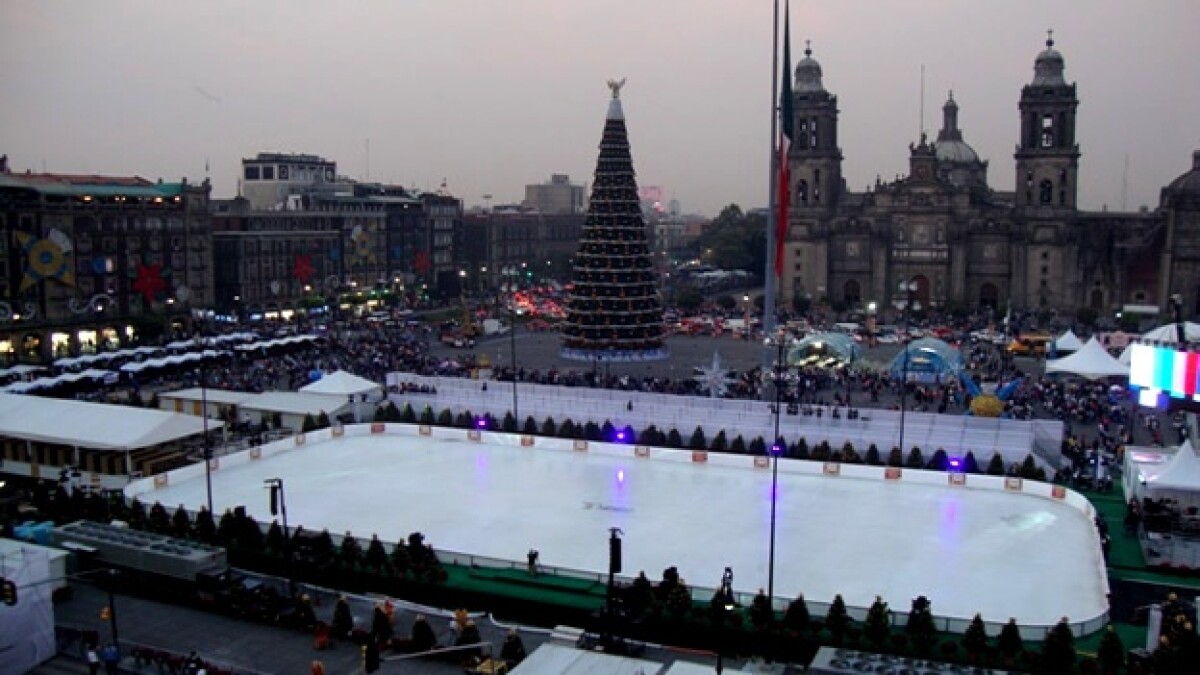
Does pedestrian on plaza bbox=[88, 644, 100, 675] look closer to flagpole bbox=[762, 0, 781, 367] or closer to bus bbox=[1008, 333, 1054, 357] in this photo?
→ flagpole bbox=[762, 0, 781, 367]

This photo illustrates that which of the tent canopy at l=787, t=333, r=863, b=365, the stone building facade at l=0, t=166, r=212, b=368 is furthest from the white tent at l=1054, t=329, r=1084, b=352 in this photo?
the stone building facade at l=0, t=166, r=212, b=368

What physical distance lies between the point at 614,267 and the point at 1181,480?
113 feet

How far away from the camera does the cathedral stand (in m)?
77.2

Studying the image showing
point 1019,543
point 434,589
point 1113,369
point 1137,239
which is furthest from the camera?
point 1137,239

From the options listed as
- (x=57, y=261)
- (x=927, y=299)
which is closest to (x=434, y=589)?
(x=57, y=261)

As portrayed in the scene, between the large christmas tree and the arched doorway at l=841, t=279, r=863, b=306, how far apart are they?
30000mm

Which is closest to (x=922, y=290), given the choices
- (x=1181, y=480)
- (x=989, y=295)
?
(x=989, y=295)

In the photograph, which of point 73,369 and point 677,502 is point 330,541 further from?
point 73,369

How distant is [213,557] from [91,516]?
23.0 feet

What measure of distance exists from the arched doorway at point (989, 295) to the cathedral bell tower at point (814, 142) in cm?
1346

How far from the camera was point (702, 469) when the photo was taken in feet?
109

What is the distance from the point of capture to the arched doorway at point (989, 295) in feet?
262

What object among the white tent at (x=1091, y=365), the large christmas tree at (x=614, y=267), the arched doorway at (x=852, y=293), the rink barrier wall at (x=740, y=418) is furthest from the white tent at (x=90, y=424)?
the arched doorway at (x=852, y=293)

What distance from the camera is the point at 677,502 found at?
96.0ft
